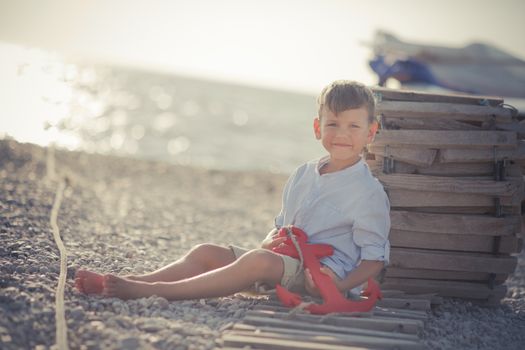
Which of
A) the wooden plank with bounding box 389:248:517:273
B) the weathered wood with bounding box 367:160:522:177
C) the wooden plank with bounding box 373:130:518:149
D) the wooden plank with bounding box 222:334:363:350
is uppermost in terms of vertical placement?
Answer: the wooden plank with bounding box 373:130:518:149

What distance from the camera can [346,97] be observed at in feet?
13.8

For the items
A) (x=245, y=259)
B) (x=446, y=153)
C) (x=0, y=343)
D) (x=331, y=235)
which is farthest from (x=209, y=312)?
(x=446, y=153)

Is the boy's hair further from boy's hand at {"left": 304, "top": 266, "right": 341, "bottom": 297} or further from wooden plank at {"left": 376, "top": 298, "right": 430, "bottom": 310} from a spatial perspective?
wooden plank at {"left": 376, "top": 298, "right": 430, "bottom": 310}

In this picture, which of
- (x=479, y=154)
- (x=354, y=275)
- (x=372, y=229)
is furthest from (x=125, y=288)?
(x=479, y=154)

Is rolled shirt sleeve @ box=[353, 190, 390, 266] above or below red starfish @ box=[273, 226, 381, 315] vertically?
above

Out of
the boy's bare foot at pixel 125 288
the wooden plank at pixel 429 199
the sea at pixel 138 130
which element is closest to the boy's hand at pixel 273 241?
the boy's bare foot at pixel 125 288

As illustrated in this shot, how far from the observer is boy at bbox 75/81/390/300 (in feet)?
13.4

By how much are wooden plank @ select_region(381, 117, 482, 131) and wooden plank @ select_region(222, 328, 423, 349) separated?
2027 mm

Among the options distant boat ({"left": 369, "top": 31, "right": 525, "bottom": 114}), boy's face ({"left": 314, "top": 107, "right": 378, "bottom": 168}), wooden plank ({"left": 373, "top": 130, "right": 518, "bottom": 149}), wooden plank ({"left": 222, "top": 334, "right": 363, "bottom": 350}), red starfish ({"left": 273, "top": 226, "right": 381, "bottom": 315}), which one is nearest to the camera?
wooden plank ({"left": 222, "top": 334, "right": 363, "bottom": 350})

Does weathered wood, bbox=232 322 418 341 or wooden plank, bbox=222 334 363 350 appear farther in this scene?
weathered wood, bbox=232 322 418 341

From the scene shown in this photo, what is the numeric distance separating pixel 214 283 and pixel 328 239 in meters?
0.94

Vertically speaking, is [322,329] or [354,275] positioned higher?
[354,275]

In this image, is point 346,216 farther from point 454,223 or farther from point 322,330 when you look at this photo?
point 454,223

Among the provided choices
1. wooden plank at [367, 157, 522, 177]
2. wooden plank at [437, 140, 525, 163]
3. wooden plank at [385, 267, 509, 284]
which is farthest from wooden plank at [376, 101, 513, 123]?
wooden plank at [385, 267, 509, 284]
